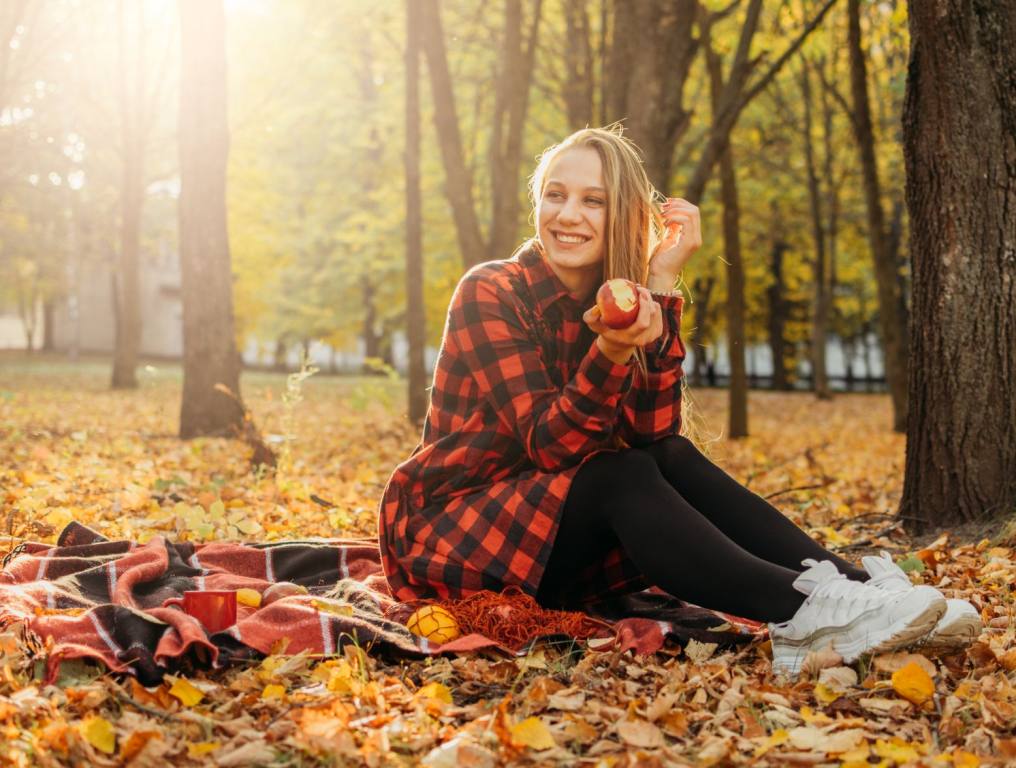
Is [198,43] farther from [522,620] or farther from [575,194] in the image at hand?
[522,620]

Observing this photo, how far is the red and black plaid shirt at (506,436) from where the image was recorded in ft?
10.5

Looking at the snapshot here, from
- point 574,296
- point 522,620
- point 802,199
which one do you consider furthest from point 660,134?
point 802,199

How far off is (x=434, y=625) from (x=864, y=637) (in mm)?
A: 1208

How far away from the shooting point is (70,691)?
2.59m

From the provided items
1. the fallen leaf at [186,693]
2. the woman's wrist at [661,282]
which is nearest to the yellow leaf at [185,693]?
the fallen leaf at [186,693]

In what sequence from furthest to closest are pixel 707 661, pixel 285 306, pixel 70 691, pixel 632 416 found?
pixel 285 306
pixel 632 416
pixel 707 661
pixel 70 691

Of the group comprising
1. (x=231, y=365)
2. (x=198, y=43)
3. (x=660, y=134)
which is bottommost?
(x=231, y=365)

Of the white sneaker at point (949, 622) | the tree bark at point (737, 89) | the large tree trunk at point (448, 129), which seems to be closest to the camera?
the white sneaker at point (949, 622)

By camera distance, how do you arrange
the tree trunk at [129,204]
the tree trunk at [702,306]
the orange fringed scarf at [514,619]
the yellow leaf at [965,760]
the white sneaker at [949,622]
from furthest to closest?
the tree trunk at [702,306]
the tree trunk at [129,204]
the orange fringed scarf at [514,619]
the white sneaker at [949,622]
the yellow leaf at [965,760]

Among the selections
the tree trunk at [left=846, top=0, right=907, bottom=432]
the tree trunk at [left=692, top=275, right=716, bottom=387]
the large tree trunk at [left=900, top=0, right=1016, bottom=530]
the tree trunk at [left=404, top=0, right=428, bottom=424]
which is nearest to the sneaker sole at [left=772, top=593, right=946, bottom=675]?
the large tree trunk at [left=900, top=0, right=1016, bottom=530]

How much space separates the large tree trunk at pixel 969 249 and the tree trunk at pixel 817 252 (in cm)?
1308

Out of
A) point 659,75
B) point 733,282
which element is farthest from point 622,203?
point 733,282

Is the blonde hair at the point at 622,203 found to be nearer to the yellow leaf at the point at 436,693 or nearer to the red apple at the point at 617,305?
the red apple at the point at 617,305

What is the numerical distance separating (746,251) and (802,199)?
170 centimetres
